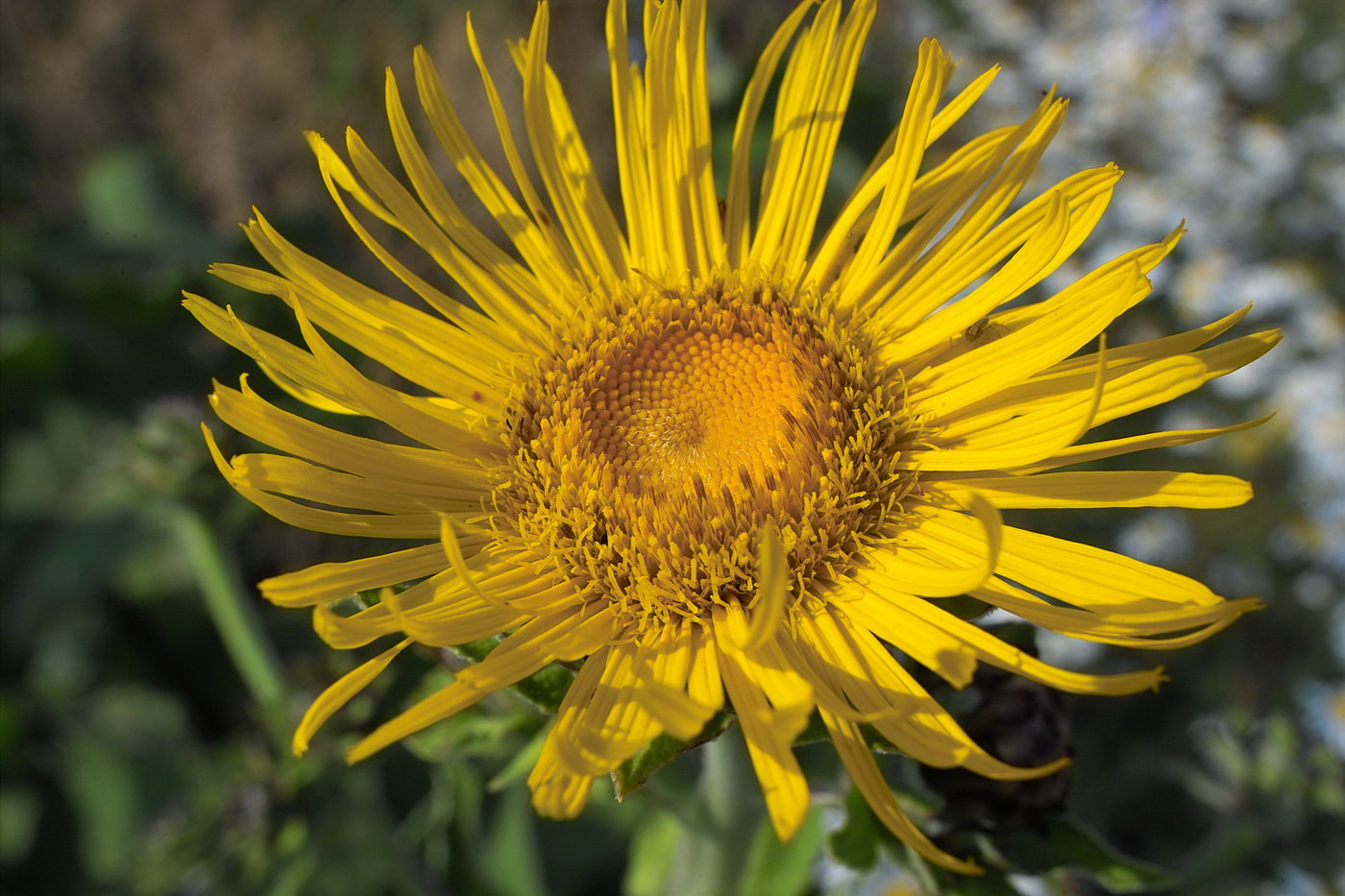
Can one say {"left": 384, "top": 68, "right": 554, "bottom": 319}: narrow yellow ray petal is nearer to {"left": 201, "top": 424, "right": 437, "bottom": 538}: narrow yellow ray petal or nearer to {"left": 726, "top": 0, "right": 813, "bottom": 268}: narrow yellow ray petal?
{"left": 726, "top": 0, "right": 813, "bottom": 268}: narrow yellow ray petal

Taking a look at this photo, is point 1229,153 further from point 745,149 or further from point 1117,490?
point 1117,490

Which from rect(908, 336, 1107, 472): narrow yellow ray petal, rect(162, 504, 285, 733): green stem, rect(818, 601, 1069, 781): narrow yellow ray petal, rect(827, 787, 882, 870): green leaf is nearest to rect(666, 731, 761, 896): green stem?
rect(827, 787, 882, 870): green leaf

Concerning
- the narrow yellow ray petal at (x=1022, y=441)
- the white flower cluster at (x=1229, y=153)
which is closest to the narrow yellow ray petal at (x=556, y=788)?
the narrow yellow ray petal at (x=1022, y=441)

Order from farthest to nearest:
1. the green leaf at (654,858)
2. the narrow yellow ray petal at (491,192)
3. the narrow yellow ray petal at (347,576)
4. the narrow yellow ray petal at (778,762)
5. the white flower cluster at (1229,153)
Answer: the white flower cluster at (1229,153), the green leaf at (654,858), the narrow yellow ray petal at (491,192), the narrow yellow ray petal at (347,576), the narrow yellow ray petal at (778,762)

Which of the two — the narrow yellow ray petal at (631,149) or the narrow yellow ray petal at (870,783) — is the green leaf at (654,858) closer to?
the narrow yellow ray petal at (870,783)

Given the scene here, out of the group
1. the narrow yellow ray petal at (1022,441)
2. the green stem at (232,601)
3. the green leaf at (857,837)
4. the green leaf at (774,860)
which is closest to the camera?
the narrow yellow ray petal at (1022,441)

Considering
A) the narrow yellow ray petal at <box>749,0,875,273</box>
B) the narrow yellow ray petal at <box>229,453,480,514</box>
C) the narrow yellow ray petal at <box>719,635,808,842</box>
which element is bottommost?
the narrow yellow ray petal at <box>719,635,808,842</box>
